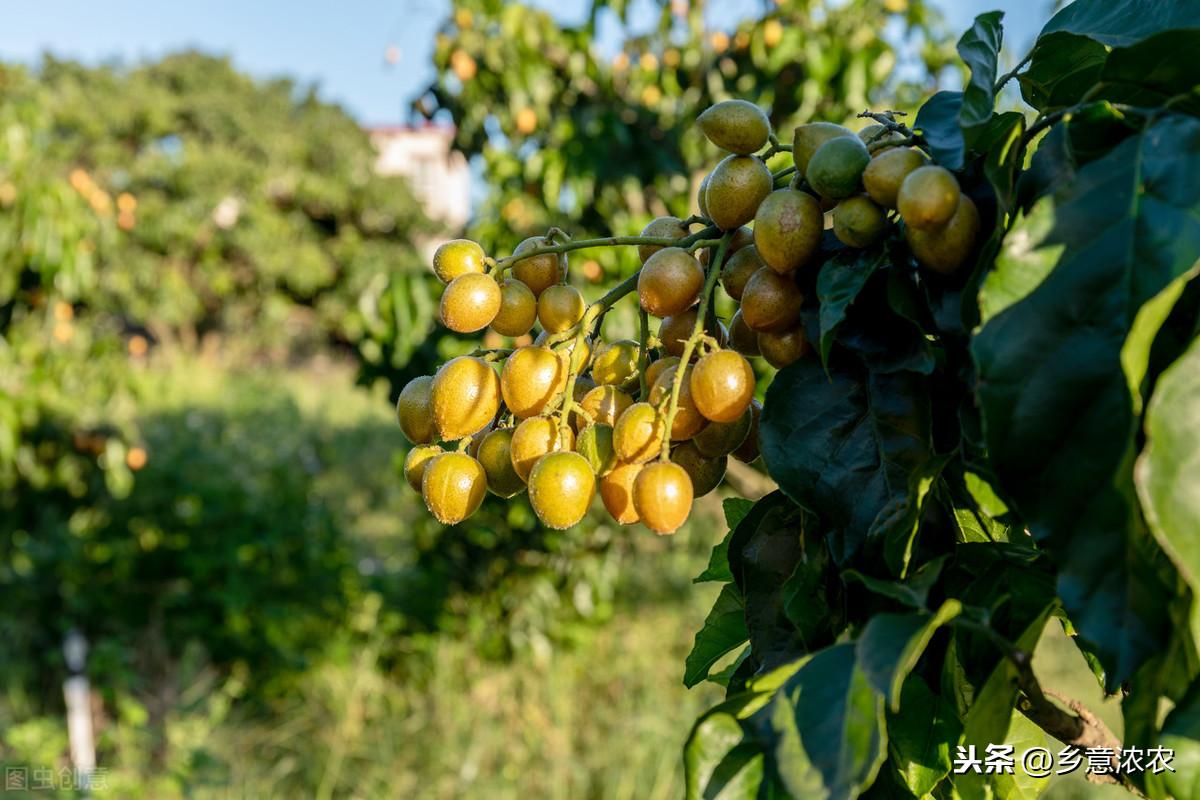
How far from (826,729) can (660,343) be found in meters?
0.32

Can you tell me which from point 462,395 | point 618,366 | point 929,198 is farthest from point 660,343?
point 929,198

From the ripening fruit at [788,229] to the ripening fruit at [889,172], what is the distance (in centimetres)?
4

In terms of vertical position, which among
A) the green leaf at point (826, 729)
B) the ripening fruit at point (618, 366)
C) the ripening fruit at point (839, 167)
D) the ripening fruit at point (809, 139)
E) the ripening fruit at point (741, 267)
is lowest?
the green leaf at point (826, 729)

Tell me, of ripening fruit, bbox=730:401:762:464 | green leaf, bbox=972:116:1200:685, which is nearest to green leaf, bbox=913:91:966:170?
green leaf, bbox=972:116:1200:685

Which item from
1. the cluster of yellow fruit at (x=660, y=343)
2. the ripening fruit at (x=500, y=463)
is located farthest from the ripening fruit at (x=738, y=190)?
the ripening fruit at (x=500, y=463)

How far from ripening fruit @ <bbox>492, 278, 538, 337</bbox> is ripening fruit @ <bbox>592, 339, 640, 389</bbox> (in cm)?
6

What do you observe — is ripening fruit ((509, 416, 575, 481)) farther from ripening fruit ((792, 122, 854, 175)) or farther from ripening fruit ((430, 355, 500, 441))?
Result: ripening fruit ((792, 122, 854, 175))

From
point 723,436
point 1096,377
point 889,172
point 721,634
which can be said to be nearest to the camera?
point 1096,377

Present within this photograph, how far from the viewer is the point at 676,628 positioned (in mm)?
4121

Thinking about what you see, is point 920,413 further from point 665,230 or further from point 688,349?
point 665,230

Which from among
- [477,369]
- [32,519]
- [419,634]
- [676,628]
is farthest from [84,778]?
[477,369]

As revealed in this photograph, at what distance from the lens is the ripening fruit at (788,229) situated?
581 mm

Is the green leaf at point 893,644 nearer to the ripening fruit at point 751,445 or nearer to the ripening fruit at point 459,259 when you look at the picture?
the ripening fruit at point 751,445

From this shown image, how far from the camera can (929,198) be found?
0.51 m
